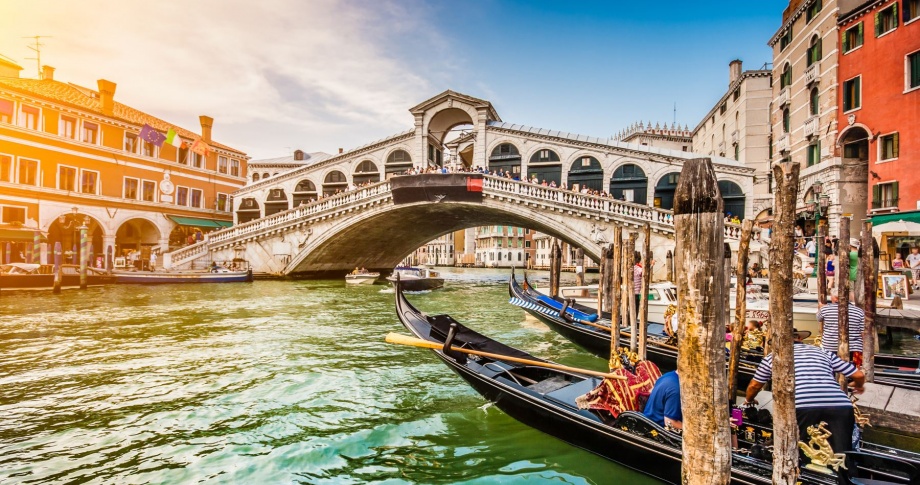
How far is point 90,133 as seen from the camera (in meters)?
17.8

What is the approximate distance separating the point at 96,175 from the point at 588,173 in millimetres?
18106

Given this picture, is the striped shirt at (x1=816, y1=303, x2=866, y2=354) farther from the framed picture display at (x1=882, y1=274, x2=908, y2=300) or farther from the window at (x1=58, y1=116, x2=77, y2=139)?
the window at (x1=58, y1=116, x2=77, y2=139)

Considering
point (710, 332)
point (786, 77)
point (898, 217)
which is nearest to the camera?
point (710, 332)

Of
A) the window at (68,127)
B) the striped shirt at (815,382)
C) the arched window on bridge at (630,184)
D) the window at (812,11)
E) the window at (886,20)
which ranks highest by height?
the window at (812,11)

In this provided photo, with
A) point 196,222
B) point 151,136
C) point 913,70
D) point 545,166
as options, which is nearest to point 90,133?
point 151,136

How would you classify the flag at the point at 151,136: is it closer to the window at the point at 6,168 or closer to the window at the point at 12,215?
the window at the point at 6,168

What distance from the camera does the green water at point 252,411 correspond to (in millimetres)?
3320

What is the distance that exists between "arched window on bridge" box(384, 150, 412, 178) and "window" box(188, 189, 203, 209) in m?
8.95

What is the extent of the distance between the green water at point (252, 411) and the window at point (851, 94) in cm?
1025

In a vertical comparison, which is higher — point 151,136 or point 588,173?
point 151,136

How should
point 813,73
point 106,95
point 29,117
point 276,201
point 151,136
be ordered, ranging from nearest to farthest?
point 813,73 → point 29,117 → point 151,136 → point 106,95 → point 276,201

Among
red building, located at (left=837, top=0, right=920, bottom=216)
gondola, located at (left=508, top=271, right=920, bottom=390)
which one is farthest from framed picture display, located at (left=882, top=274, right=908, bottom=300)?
gondola, located at (left=508, top=271, right=920, bottom=390)

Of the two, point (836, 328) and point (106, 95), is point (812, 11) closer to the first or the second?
point (836, 328)

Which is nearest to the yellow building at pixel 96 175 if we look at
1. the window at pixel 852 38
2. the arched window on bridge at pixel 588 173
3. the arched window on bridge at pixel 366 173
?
the arched window on bridge at pixel 366 173
